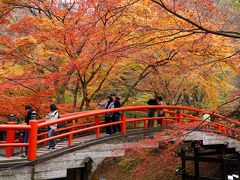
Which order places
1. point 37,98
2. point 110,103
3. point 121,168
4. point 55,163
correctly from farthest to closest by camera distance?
point 121,168, point 37,98, point 110,103, point 55,163

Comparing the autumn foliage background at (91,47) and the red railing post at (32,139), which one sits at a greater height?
the autumn foliage background at (91,47)

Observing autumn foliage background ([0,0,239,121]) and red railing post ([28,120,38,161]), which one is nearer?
red railing post ([28,120,38,161])

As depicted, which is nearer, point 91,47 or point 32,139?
point 32,139

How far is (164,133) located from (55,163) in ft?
13.9

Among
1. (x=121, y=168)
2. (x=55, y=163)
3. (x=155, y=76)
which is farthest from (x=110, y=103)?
(x=121, y=168)

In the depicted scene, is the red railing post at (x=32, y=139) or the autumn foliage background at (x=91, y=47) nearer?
the red railing post at (x=32, y=139)

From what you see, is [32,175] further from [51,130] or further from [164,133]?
[164,133]

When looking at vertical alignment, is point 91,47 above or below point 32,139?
above

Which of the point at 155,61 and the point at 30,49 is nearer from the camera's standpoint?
the point at 30,49

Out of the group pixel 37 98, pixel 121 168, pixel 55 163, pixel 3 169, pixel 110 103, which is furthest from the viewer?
pixel 121 168

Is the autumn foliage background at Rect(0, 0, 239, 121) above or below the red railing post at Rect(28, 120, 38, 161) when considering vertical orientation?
above

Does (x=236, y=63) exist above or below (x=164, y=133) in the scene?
above

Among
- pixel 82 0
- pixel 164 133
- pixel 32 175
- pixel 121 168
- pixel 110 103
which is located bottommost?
pixel 121 168

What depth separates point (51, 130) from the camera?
819cm
